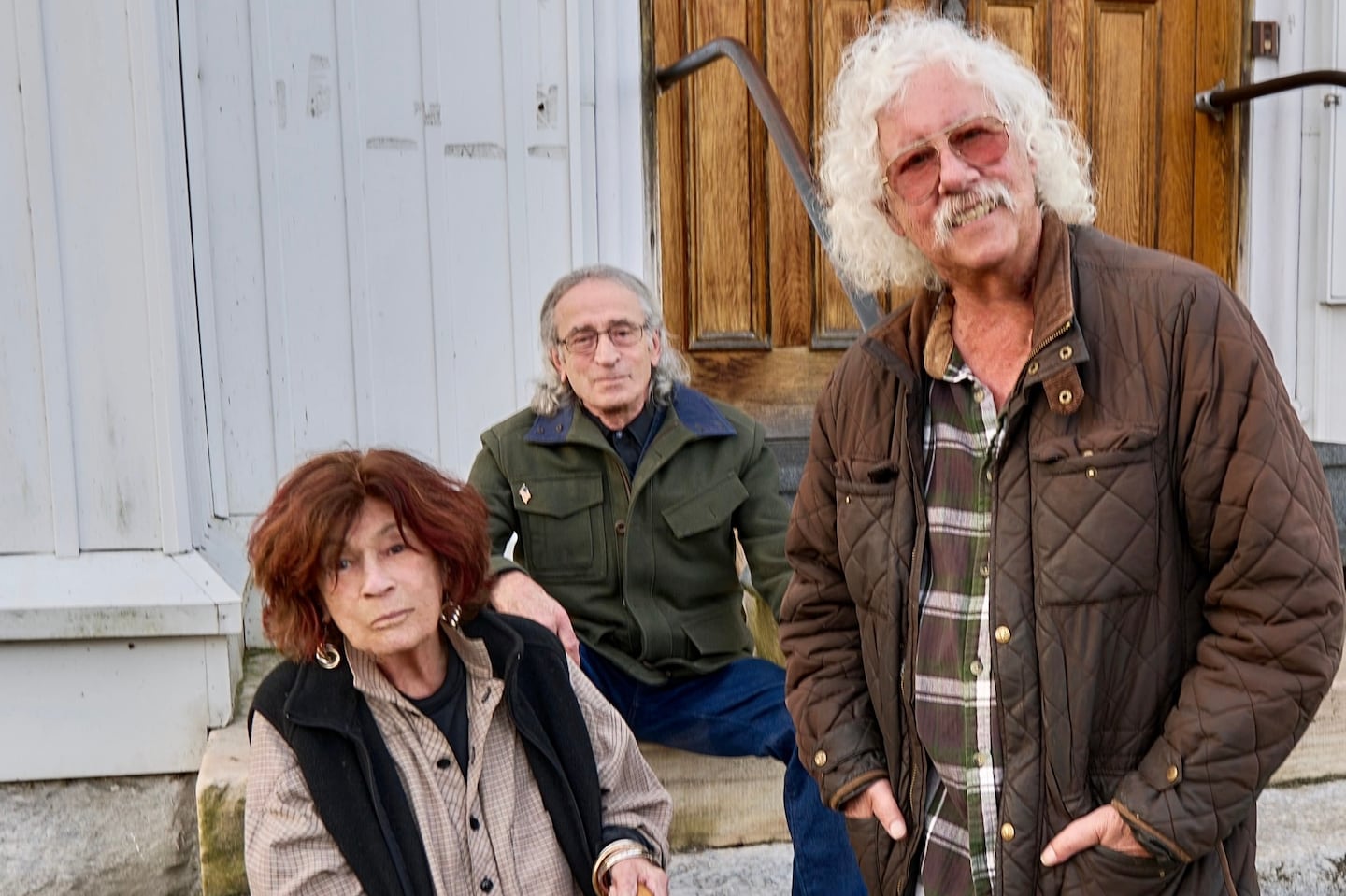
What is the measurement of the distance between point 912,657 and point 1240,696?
1.16 ft

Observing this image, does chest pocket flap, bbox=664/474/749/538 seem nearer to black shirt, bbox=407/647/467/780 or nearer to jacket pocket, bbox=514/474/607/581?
jacket pocket, bbox=514/474/607/581

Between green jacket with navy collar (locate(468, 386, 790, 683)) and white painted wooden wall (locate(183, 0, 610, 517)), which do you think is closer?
green jacket with navy collar (locate(468, 386, 790, 683))

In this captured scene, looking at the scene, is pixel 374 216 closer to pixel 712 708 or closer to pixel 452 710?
pixel 712 708

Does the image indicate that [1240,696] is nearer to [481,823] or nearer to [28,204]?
[481,823]

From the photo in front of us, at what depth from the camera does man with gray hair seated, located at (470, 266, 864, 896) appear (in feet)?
7.77

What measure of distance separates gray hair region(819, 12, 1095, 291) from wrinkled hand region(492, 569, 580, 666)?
84cm

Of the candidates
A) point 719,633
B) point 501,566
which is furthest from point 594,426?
point 719,633

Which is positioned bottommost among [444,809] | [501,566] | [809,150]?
[444,809]

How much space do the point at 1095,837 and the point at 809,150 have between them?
104 inches

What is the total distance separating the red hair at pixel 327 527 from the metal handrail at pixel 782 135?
978 millimetres

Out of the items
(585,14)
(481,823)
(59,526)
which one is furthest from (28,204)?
(481,823)

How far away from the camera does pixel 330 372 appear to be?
2932mm

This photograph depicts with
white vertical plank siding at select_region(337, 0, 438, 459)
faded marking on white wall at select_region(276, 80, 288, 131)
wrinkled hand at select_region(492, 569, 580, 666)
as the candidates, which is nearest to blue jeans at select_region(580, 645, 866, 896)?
wrinkled hand at select_region(492, 569, 580, 666)

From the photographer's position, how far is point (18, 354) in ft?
8.13
